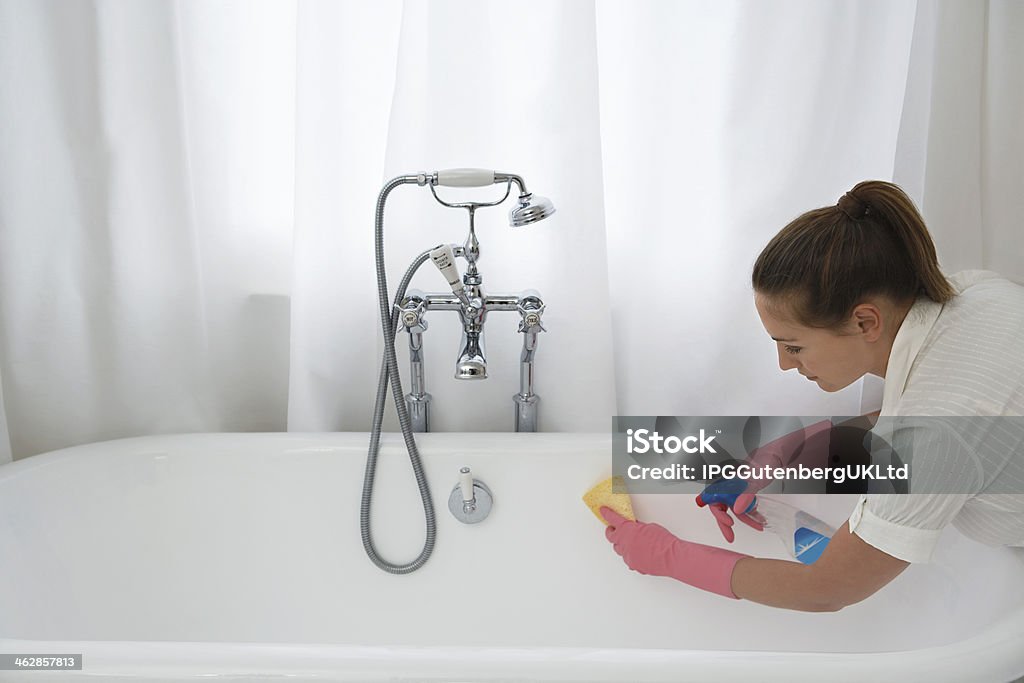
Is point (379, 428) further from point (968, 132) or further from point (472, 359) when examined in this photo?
point (968, 132)

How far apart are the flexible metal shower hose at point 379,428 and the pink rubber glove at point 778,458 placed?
477 mm

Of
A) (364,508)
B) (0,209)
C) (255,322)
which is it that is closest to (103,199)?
(0,209)

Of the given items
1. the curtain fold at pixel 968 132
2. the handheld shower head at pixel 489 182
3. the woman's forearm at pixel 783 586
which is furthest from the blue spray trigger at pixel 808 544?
the handheld shower head at pixel 489 182

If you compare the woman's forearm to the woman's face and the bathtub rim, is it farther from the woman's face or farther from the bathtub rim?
the woman's face

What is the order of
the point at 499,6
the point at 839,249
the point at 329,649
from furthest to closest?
the point at 499,6, the point at 839,249, the point at 329,649

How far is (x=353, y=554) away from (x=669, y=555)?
1.94 ft

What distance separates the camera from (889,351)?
1.01m

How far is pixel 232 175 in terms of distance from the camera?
1449 millimetres

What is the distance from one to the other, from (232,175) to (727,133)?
2.97 ft

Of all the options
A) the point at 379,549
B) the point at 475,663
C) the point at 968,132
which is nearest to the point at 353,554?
the point at 379,549

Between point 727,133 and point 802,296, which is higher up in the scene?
point 727,133

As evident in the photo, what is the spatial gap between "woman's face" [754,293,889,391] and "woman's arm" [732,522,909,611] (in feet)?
0.71

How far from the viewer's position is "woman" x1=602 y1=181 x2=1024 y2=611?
90cm

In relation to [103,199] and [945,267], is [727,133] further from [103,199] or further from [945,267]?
[103,199]
